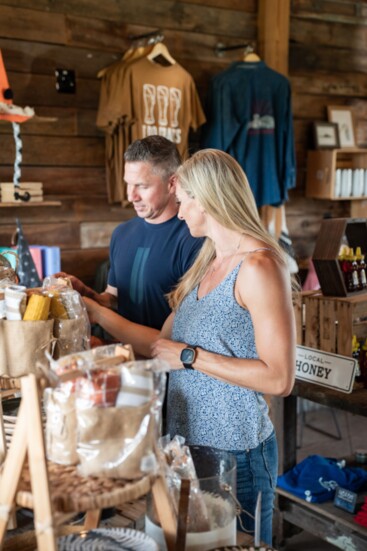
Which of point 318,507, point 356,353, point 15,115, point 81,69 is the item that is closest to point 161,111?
point 81,69

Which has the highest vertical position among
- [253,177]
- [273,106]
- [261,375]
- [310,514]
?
[273,106]

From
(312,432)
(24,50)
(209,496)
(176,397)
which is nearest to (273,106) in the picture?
(24,50)

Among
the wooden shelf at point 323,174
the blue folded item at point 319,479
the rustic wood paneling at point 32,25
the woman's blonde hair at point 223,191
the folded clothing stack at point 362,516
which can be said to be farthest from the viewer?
the wooden shelf at point 323,174

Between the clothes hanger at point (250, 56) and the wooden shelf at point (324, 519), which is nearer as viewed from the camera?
the wooden shelf at point (324, 519)

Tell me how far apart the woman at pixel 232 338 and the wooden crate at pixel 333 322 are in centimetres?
102

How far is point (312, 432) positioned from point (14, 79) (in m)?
2.96

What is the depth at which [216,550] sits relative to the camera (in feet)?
4.07

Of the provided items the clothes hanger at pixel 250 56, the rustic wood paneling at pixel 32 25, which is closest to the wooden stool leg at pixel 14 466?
the rustic wood paneling at pixel 32 25

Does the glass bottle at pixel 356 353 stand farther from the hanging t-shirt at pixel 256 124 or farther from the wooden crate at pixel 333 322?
the hanging t-shirt at pixel 256 124

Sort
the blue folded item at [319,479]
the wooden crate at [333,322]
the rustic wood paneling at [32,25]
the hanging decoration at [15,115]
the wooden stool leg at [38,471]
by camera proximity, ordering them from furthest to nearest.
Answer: the rustic wood paneling at [32,25]
the hanging decoration at [15,115]
the blue folded item at [319,479]
the wooden crate at [333,322]
the wooden stool leg at [38,471]

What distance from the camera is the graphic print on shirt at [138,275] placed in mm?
2613

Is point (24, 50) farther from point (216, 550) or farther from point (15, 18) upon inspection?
point (216, 550)

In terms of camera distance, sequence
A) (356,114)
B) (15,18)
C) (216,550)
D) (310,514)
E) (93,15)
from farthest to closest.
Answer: (356,114)
(93,15)
(15,18)
(310,514)
(216,550)

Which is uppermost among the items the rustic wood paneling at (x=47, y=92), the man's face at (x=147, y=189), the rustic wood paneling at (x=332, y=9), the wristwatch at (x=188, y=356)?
the rustic wood paneling at (x=332, y=9)
